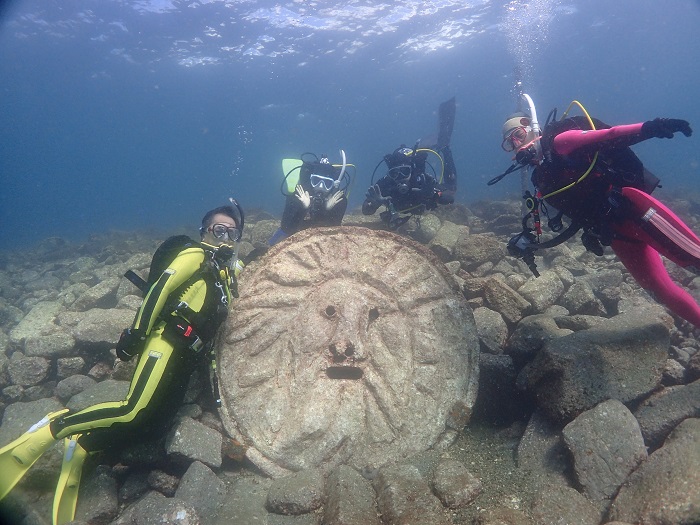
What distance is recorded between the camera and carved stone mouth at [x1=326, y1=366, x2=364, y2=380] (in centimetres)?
424

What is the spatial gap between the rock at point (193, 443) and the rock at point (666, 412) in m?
3.97

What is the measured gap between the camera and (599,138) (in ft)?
12.7

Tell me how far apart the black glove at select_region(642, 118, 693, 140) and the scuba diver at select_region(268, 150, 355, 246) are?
4237 mm

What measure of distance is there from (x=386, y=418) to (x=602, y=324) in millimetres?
2694

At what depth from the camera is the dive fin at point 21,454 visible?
3.24 metres

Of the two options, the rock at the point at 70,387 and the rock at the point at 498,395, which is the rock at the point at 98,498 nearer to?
the rock at the point at 70,387

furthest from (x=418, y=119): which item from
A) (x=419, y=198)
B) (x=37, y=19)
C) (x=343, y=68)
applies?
(x=419, y=198)

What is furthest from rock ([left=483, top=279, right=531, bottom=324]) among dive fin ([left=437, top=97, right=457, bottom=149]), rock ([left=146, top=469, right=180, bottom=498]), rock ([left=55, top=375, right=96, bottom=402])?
dive fin ([left=437, top=97, right=457, bottom=149])

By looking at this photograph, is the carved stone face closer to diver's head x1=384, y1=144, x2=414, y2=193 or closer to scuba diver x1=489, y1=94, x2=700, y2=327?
scuba diver x1=489, y1=94, x2=700, y2=327

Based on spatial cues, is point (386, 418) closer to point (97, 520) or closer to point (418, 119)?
point (97, 520)

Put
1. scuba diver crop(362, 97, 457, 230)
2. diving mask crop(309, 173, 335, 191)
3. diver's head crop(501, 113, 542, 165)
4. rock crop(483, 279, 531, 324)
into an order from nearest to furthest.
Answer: diver's head crop(501, 113, 542, 165), rock crop(483, 279, 531, 324), diving mask crop(309, 173, 335, 191), scuba diver crop(362, 97, 457, 230)

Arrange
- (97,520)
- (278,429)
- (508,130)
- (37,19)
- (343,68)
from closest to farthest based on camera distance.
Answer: (97,520) < (278,429) < (508,130) < (37,19) < (343,68)

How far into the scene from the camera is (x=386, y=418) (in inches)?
154

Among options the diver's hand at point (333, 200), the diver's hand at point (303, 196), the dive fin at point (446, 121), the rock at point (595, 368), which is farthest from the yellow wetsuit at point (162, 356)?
the dive fin at point (446, 121)
